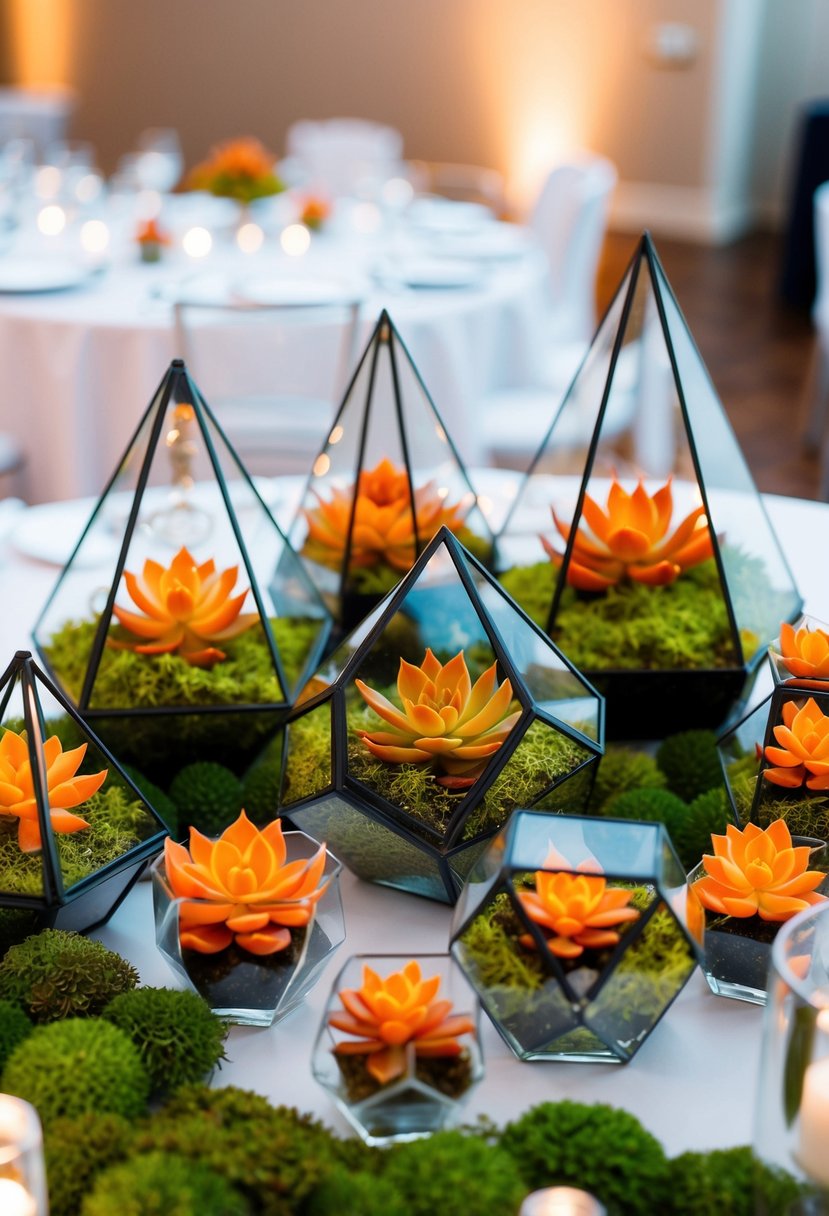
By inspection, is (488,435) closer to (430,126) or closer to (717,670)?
(717,670)

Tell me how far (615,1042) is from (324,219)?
297cm

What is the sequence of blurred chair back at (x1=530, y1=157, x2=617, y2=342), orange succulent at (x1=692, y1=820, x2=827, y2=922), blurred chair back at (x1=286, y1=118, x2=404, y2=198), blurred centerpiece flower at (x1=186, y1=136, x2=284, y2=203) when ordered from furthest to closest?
blurred chair back at (x1=286, y1=118, x2=404, y2=198), blurred chair back at (x1=530, y1=157, x2=617, y2=342), blurred centerpiece flower at (x1=186, y1=136, x2=284, y2=203), orange succulent at (x1=692, y1=820, x2=827, y2=922)

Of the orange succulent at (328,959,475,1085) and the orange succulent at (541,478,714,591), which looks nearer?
the orange succulent at (328,959,475,1085)

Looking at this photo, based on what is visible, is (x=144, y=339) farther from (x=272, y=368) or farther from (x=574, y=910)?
(x=574, y=910)

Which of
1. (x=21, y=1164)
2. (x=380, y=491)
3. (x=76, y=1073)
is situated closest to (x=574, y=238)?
(x=380, y=491)

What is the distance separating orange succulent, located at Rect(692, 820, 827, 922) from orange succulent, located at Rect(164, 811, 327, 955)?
230mm

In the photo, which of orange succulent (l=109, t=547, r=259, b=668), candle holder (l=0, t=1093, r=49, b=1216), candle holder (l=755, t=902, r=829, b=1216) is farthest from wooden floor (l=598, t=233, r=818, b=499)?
→ candle holder (l=0, t=1093, r=49, b=1216)

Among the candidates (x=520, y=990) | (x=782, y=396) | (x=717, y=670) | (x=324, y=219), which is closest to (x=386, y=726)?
(x=520, y=990)

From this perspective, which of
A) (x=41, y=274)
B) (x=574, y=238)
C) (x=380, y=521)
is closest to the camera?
(x=380, y=521)

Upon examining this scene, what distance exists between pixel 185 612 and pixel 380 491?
0.25 metres

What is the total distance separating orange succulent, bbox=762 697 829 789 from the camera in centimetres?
85

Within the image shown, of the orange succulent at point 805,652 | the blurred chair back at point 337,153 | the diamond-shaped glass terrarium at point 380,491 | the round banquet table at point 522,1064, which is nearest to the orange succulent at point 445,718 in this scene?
the round banquet table at point 522,1064

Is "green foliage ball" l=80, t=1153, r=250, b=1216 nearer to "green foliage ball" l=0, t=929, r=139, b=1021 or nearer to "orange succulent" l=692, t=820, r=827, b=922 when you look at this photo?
"green foliage ball" l=0, t=929, r=139, b=1021

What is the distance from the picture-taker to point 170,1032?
705 millimetres
